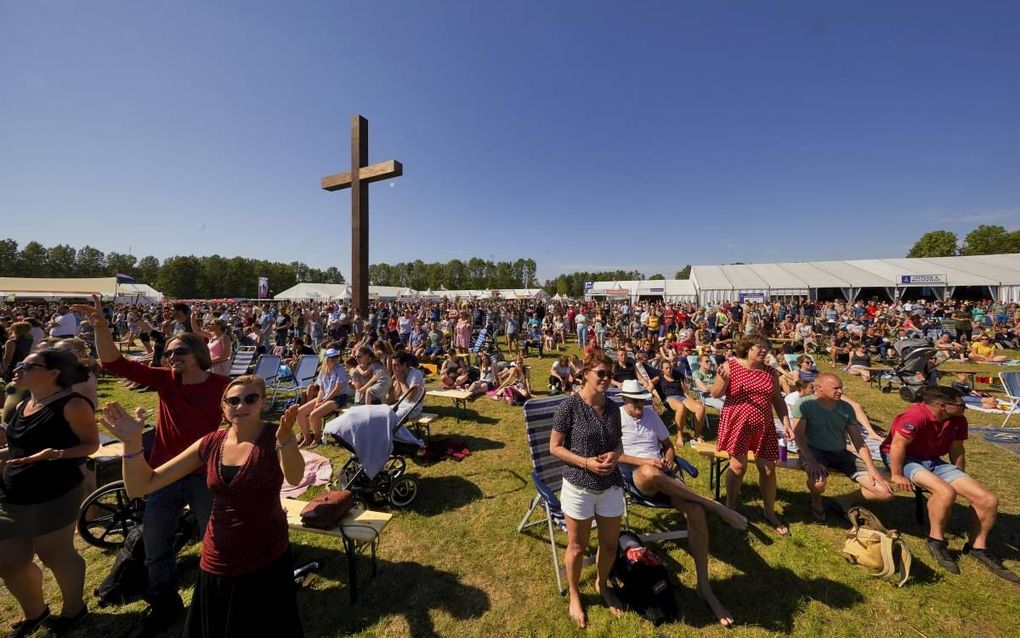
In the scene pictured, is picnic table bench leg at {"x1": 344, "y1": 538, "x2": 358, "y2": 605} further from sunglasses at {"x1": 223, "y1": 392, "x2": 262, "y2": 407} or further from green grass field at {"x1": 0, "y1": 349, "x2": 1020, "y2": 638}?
sunglasses at {"x1": 223, "y1": 392, "x2": 262, "y2": 407}

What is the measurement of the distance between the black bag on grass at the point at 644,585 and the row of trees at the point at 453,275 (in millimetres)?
86410

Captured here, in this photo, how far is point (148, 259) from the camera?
3996 inches

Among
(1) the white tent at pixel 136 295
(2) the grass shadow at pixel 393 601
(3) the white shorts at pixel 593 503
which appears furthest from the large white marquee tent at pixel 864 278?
(1) the white tent at pixel 136 295

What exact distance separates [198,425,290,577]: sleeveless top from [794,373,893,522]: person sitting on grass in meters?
4.95

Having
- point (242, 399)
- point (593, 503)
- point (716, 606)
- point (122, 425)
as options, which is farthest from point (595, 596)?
point (122, 425)

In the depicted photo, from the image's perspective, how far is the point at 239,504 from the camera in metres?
1.98

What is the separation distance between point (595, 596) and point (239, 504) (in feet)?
8.99

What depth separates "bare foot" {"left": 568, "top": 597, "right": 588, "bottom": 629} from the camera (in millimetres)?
2905

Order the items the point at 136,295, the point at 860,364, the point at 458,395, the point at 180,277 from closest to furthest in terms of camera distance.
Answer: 1. the point at 458,395
2. the point at 860,364
3. the point at 136,295
4. the point at 180,277

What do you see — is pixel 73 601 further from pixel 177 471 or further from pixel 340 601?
pixel 177 471

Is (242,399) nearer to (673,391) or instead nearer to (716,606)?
(716,606)

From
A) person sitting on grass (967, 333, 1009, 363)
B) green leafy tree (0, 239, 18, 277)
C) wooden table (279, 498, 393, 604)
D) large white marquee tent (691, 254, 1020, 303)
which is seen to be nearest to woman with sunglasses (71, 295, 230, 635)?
wooden table (279, 498, 393, 604)

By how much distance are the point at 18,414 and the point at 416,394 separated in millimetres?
3636

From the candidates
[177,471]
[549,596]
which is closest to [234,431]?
[177,471]
